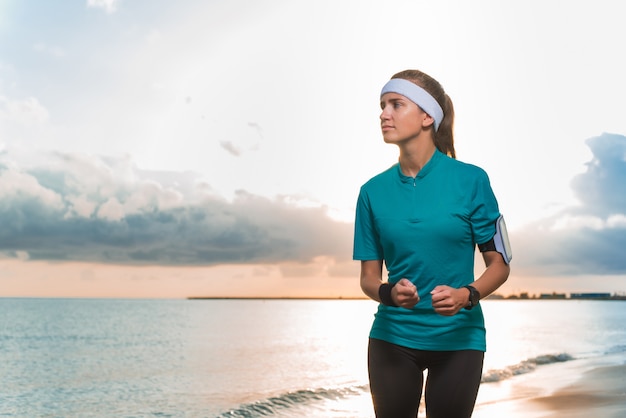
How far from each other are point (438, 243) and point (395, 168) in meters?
0.39

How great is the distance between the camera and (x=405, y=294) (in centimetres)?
238

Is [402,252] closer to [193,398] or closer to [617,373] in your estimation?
[617,373]

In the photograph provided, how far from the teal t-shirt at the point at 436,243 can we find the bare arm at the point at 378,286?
73mm

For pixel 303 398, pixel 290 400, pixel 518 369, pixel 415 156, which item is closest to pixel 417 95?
pixel 415 156

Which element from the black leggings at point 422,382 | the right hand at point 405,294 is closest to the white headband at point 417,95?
the right hand at point 405,294

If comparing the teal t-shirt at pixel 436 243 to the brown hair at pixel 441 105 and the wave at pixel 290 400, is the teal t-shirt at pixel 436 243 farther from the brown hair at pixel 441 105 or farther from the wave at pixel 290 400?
the wave at pixel 290 400

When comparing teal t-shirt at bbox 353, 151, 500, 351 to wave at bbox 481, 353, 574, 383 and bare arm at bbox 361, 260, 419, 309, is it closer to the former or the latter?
bare arm at bbox 361, 260, 419, 309

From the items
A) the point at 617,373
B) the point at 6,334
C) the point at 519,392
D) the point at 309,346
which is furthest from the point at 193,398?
the point at 6,334

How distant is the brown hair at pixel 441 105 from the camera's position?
8.75ft

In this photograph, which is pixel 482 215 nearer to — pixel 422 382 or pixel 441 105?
pixel 441 105

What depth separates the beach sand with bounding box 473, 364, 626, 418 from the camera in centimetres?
1144

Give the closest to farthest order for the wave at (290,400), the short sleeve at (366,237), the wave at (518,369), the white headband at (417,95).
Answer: the white headband at (417,95), the short sleeve at (366,237), the wave at (290,400), the wave at (518,369)

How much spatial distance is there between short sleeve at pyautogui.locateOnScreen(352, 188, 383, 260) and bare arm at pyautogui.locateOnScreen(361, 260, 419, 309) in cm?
3

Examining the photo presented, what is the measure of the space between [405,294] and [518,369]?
65.5ft
